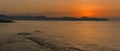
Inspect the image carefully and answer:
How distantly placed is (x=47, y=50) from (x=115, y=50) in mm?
5701

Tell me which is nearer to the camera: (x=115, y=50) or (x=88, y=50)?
(x=88, y=50)

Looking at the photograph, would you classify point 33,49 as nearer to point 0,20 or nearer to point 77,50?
point 77,50

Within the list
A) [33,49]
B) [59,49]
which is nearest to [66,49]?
[59,49]

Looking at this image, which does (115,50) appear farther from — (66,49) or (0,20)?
(0,20)

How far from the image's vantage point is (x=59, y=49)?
16.2m

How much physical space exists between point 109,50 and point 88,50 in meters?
2.05

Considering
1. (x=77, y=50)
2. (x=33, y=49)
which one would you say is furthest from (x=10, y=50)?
(x=77, y=50)

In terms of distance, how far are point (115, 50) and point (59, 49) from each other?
4.69 meters

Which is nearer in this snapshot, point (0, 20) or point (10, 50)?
point (10, 50)

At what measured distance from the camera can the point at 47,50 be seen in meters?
15.6

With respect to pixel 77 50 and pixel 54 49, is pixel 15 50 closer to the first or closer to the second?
pixel 54 49

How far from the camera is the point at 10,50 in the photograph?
15.4m

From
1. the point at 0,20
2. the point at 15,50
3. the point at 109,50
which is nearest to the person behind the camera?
the point at 15,50

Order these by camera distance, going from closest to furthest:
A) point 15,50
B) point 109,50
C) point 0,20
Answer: point 15,50 → point 109,50 → point 0,20
